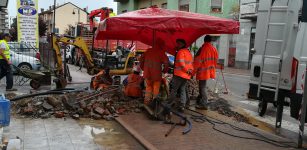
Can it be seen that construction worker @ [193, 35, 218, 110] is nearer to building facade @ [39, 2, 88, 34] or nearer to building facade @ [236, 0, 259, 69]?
building facade @ [236, 0, 259, 69]

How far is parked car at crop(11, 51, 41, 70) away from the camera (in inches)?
639

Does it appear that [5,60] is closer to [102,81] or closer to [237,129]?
[102,81]

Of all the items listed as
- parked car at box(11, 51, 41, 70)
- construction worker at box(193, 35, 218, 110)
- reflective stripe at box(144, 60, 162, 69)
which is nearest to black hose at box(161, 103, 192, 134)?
reflective stripe at box(144, 60, 162, 69)

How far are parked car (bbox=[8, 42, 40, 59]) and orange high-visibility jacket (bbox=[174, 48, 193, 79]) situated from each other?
1104 cm

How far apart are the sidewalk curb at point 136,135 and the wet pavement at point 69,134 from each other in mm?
77

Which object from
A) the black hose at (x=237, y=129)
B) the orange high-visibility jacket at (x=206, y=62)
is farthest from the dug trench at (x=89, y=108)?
the orange high-visibility jacket at (x=206, y=62)

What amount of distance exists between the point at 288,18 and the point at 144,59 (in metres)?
3.72

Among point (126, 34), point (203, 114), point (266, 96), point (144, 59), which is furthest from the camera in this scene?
point (126, 34)

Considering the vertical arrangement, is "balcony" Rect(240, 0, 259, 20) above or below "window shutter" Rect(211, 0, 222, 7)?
below

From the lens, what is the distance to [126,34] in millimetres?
10383

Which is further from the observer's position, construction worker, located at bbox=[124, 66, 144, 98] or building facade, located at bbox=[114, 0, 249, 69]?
building facade, located at bbox=[114, 0, 249, 69]

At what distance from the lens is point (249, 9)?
2769cm

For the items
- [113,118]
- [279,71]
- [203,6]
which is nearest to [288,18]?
[279,71]

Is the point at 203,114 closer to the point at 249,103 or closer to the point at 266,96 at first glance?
the point at 266,96
